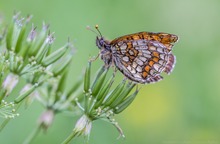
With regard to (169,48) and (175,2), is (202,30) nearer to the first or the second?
(175,2)

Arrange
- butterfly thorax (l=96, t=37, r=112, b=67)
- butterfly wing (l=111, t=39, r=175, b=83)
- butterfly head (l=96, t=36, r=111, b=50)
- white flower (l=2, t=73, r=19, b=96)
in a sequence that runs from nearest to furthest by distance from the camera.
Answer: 1. white flower (l=2, t=73, r=19, b=96)
2. butterfly wing (l=111, t=39, r=175, b=83)
3. butterfly thorax (l=96, t=37, r=112, b=67)
4. butterfly head (l=96, t=36, r=111, b=50)

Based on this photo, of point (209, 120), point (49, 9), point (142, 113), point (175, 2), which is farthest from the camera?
point (175, 2)

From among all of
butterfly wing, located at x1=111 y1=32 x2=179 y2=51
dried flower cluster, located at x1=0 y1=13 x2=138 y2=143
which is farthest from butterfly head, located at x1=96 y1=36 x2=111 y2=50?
dried flower cluster, located at x1=0 y1=13 x2=138 y2=143

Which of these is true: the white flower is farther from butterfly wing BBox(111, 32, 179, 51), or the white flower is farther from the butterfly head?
butterfly wing BBox(111, 32, 179, 51)

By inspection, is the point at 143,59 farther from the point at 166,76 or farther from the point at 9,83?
the point at 166,76

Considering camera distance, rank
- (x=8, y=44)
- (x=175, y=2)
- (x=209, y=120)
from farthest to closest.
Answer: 1. (x=175, y=2)
2. (x=209, y=120)
3. (x=8, y=44)

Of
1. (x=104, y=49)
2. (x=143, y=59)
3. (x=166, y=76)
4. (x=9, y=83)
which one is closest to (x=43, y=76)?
(x=9, y=83)

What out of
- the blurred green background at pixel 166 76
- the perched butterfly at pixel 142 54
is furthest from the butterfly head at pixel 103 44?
the blurred green background at pixel 166 76

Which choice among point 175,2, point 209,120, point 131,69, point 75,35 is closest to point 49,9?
point 75,35

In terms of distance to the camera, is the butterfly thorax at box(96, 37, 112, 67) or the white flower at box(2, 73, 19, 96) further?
the butterfly thorax at box(96, 37, 112, 67)
